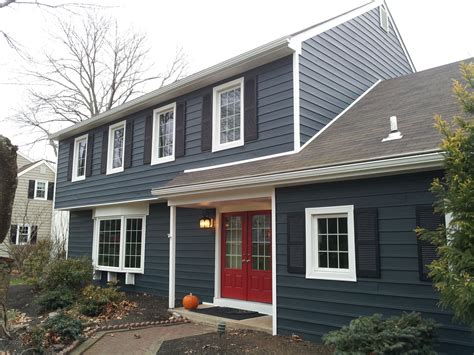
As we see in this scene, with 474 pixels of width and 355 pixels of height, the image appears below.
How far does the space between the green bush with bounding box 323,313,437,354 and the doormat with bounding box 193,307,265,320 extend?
129 inches

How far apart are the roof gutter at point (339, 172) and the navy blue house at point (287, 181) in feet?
0.07

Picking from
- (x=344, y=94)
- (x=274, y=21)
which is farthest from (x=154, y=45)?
(x=344, y=94)

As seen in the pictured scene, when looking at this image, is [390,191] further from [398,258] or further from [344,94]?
[344,94]

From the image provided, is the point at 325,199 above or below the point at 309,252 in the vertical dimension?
above

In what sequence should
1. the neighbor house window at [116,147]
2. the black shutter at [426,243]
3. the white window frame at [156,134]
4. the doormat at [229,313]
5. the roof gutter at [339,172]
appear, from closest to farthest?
the roof gutter at [339,172]
the black shutter at [426,243]
the doormat at [229,313]
the white window frame at [156,134]
the neighbor house window at [116,147]

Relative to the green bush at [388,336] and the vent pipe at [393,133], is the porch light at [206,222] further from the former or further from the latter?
the green bush at [388,336]

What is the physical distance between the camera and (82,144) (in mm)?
13898

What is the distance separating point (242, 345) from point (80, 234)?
33.5 ft

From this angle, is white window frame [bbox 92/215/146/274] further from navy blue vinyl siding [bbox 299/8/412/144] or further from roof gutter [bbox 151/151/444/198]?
navy blue vinyl siding [bbox 299/8/412/144]

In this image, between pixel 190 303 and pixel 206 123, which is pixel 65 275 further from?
pixel 206 123

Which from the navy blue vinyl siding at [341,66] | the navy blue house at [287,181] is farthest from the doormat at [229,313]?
the navy blue vinyl siding at [341,66]

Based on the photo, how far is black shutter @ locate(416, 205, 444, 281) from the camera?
16.7 ft

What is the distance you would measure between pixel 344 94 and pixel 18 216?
66.1ft

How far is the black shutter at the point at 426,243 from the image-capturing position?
16.7 feet
